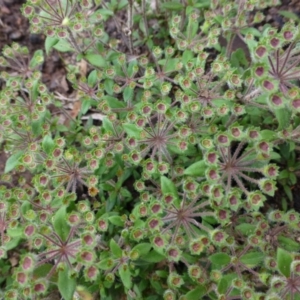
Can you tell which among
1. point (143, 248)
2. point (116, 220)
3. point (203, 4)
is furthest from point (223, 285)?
point (203, 4)

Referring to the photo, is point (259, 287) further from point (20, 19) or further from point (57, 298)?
point (20, 19)

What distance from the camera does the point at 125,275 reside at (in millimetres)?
3738

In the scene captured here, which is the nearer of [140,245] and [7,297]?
[7,297]

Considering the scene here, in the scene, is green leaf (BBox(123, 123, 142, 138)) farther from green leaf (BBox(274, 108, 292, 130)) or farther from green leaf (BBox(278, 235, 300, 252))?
green leaf (BBox(278, 235, 300, 252))

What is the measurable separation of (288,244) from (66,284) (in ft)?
7.13

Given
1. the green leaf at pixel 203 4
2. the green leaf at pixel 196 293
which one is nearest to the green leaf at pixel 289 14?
the green leaf at pixel 203 4

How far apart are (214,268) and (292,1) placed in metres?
3.89

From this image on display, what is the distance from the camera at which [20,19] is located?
6695 mm

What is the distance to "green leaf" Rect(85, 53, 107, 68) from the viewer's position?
16.1ft

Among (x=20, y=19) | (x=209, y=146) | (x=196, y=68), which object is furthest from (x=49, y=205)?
(x=20, y=19)

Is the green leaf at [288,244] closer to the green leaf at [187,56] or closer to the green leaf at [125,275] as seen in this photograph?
the green leaf at [125,275]

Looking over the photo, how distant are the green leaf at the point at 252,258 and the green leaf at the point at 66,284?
157cm

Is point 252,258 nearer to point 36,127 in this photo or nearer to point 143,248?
point 143,248

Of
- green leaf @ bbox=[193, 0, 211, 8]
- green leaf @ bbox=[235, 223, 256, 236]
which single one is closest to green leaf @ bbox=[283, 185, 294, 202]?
green leaf @ bbox=[235, 223, 256, 236]
